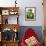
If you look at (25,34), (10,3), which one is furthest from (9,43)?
(10,3)

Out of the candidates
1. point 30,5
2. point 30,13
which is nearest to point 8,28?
point 30,13

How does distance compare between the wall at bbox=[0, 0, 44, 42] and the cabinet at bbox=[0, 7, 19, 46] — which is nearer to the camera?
the cabinet at bbox=[0, 7, 19, 46]

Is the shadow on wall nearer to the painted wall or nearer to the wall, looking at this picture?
the wall

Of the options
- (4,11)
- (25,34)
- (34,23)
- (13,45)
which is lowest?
(13,45)

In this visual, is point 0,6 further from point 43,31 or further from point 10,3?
point 43,31

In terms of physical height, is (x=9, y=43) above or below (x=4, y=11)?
below

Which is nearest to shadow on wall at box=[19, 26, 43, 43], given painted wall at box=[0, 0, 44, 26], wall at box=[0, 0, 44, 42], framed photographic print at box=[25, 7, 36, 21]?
wall at box=[0, 0, 44, 42]

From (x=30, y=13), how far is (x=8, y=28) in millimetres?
1028

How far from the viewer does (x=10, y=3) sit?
611cm

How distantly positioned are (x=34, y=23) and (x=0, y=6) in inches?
58.2

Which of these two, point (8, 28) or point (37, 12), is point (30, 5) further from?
point (8, 28)

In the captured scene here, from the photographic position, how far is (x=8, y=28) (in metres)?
6.01

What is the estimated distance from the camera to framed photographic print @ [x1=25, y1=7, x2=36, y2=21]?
6055 mm

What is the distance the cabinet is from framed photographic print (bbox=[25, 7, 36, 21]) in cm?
36
